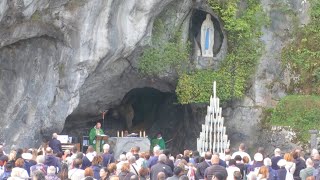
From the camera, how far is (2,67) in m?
29.3

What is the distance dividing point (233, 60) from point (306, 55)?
264 cm

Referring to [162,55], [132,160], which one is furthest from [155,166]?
[162,55]

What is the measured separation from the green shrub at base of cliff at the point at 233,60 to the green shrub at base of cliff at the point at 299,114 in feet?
5.17

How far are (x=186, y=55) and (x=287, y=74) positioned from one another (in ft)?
12.5

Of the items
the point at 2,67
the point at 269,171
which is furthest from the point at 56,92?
the point at 269,171

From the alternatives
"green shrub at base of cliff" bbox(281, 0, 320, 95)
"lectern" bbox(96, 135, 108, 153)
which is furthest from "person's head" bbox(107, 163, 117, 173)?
"green shrub at base of cliff" bbox(281, 0, 320, 95)

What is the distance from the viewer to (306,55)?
33.1m

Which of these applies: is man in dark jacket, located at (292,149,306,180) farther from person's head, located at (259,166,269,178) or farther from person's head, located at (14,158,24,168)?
person's head, located at (14,158,24,168)

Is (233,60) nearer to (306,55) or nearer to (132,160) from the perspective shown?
(306,55)

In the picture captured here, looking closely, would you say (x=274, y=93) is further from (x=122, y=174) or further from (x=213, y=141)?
(x=122, y=174)

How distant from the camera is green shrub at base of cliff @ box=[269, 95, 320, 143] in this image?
3161cm

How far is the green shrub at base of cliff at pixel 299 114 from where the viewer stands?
1244 inches

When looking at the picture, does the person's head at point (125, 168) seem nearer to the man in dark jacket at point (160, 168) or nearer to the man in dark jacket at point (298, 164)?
the man in dark jacket at point (160, 168)

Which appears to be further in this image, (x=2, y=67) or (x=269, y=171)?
(x=2, y=67)
